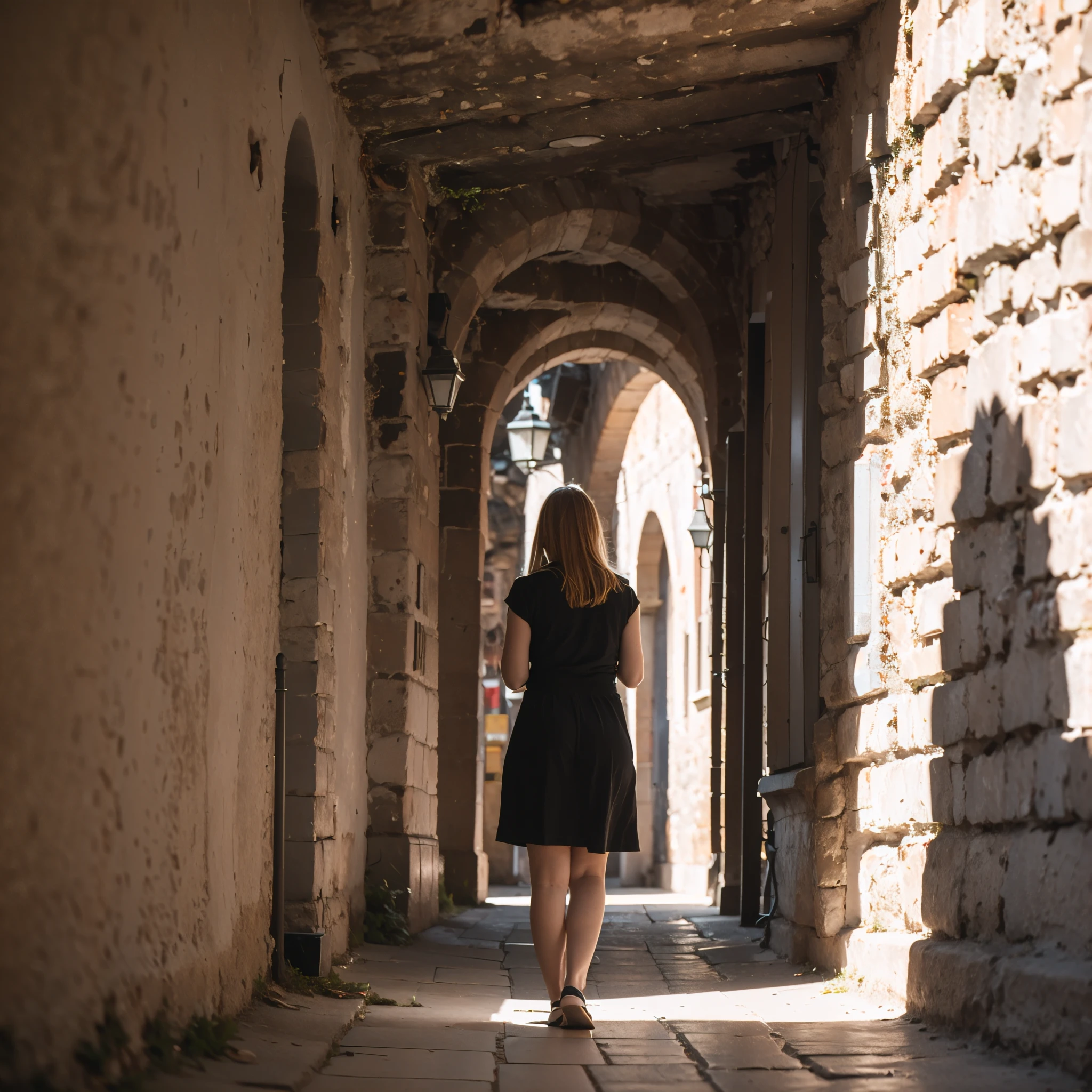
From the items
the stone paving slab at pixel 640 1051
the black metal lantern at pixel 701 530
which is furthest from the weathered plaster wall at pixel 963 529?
the black metal lantern at pixel 701 530

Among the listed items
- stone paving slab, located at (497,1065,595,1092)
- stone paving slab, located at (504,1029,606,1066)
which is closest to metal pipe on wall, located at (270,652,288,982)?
stone paving slab, located at (504,1029,606,1066)

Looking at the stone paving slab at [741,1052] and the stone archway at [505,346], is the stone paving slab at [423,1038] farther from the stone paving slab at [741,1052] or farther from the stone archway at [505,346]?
the stone archway at [505,346]

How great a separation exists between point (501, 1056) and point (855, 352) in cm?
296

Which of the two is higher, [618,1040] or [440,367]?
[440,367]

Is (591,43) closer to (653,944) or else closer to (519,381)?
(653,944)

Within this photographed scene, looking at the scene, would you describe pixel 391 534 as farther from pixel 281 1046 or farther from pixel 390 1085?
pixel 390 1085

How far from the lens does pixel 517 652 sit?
157 inches

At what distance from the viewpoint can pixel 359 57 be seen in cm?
552

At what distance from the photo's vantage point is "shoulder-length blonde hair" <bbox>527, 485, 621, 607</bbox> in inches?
157

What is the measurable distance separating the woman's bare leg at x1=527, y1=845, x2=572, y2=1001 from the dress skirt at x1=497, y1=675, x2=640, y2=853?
0.05 meters

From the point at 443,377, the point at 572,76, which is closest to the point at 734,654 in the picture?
the point at 443,377

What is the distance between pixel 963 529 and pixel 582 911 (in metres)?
1.47

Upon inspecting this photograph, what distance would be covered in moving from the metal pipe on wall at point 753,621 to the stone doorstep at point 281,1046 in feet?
11.8

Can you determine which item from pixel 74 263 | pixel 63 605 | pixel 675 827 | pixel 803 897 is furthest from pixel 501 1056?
pixel 675 827
